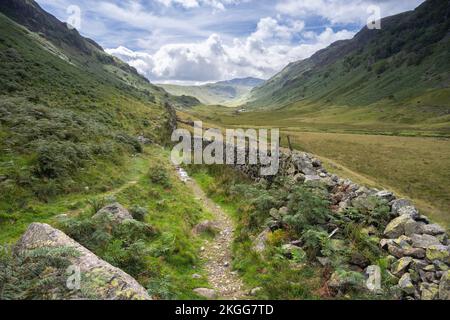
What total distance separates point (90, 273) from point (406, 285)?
817cm

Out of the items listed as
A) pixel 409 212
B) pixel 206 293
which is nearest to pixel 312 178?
pixel 409 212

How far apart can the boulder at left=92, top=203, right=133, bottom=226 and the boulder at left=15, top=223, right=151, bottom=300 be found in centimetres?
258

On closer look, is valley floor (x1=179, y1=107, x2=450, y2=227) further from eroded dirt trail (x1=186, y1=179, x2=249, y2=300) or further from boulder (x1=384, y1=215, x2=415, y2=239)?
eroded dirt trail (x1=186, y1=179, x2=249, y2=300)

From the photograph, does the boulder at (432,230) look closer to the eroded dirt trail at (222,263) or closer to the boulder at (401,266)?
the boulder at (401,266)

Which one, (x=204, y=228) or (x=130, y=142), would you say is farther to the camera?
(x=130, y=142)

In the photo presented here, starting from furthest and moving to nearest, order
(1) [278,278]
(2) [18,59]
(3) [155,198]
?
(2) [18,59] < (3) [155,198] < (1) [278,278]

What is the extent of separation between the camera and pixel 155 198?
56.1 feet

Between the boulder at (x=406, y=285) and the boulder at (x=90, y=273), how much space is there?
6.65 metres

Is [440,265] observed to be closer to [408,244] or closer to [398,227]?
[408,244]

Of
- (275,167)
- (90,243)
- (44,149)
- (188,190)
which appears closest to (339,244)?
(90,243)

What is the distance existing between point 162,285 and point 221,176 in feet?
49.1

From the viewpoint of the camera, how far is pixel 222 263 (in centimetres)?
1177
